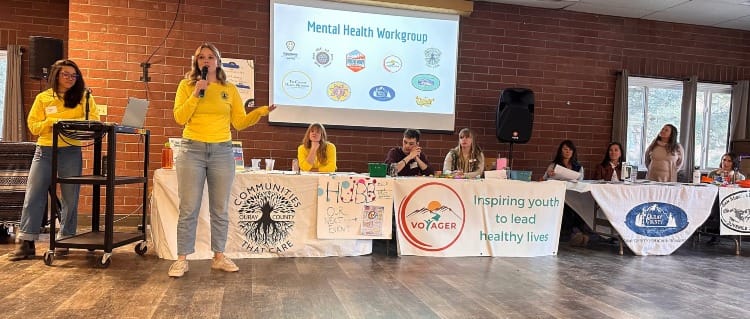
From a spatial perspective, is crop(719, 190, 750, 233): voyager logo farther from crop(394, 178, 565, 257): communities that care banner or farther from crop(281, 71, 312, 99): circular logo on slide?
crop(281, 71, 312, 99): circular logo on slide

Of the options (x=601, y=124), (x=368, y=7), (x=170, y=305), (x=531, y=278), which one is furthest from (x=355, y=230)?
(x=601, y=124)

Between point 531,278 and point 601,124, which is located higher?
point 601,124

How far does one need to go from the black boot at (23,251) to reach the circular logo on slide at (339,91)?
119 inches

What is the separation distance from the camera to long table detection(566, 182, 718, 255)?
13.6 feet

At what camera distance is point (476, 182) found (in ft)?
12.7

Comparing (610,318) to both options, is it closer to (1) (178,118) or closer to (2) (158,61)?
(1) (178,118)

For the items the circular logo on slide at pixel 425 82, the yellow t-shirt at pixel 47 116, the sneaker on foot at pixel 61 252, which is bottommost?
the sneaker on foot at pixel 61 252

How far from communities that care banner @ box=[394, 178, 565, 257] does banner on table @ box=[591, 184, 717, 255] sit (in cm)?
→ 54

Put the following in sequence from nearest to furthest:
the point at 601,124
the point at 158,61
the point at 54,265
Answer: the point at 54,265, the point at 158,61, the point at 601,124

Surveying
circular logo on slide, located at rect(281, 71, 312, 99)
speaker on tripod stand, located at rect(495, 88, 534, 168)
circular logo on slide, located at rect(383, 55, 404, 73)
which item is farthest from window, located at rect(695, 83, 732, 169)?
circular logo on slide, located at rect(281, 71, 312, 99)

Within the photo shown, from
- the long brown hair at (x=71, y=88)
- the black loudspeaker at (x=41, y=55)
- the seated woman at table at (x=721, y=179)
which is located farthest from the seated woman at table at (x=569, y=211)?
the black loudspeaker at (x=41, y=55)

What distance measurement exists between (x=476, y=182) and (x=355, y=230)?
104 centimetres

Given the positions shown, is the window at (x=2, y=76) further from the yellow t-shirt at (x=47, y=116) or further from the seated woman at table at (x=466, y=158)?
the seated woman at table at (x=466, y=158)

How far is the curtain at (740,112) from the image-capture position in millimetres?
6359
